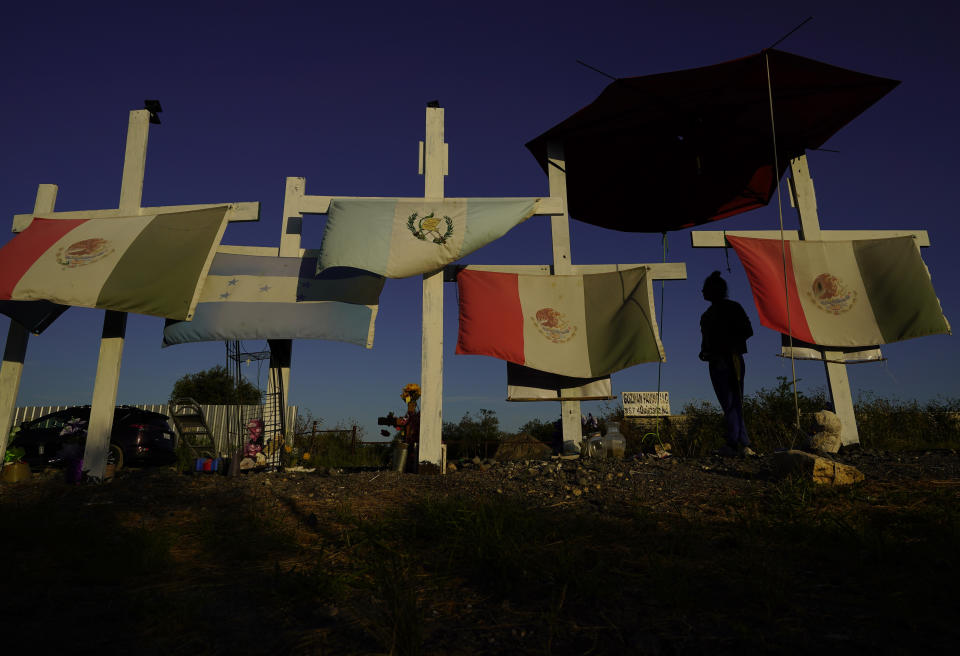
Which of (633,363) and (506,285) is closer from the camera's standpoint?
(633,363)

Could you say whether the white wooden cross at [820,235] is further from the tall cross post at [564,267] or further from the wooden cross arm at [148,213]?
the wooden cross arm at [148,213]

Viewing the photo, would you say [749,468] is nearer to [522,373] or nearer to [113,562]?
[522,373]

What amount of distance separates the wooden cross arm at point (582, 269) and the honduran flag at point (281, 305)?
860 millimetres

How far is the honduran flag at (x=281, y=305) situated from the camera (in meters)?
5.32

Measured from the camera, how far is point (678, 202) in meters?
7.34

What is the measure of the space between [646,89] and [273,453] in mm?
5522

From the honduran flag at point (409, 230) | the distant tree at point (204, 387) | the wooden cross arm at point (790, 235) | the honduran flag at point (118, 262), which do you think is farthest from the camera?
the distant tree at point (204, 387)

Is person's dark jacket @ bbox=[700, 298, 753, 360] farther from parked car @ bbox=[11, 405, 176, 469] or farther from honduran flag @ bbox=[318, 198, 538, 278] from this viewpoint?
parked car @ bbox=[11, 405, 176, 469]

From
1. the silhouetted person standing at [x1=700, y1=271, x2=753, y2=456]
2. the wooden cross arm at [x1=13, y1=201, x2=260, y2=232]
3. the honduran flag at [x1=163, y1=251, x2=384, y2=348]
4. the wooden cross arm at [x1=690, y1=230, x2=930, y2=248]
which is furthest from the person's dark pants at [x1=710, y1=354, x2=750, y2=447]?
the wooden cross arm at [x1=13, y1=201, x2=260, y2=232]

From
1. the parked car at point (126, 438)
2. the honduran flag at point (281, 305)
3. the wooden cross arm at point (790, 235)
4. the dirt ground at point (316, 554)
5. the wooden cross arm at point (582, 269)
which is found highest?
the wooden cross arm at point (790, 235)

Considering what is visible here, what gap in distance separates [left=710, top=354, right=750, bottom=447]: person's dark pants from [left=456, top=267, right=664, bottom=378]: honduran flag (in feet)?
2.25

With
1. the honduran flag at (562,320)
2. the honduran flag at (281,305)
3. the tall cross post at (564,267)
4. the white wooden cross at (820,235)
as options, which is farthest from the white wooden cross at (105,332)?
the white wooden cross at (820,235)

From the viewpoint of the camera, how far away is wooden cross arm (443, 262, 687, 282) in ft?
19.3

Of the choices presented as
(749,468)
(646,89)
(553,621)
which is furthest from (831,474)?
(646,89)
